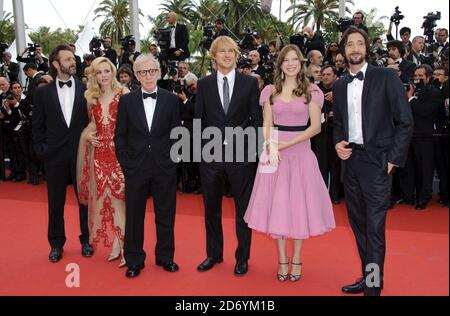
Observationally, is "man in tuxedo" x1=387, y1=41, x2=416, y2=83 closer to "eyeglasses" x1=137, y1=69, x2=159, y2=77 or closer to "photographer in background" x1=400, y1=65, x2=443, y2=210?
"photographer in background" x1=400, y1=65, x2=443, y2=210

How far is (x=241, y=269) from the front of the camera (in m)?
4.07

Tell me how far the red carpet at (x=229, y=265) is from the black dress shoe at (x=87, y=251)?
2.1 inches

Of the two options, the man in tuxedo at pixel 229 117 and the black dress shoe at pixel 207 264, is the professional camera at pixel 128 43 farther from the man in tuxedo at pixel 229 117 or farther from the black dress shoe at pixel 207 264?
the black dress shoe at pixel 207 264

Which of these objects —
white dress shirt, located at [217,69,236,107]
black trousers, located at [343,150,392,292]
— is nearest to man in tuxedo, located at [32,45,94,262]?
white dress shirt, located at [217,69,236,107]

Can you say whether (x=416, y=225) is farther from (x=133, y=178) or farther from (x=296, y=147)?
(x=133, y=178)

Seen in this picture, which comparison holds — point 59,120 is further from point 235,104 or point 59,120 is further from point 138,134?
point 235,104

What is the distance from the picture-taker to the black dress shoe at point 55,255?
448cm

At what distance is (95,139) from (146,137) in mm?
505

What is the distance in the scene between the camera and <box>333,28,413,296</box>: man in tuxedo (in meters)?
3.27

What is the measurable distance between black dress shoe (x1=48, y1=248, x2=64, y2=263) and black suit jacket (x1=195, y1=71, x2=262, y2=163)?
5.73 ft

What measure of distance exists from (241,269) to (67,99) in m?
2.02

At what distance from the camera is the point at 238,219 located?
408 cm
